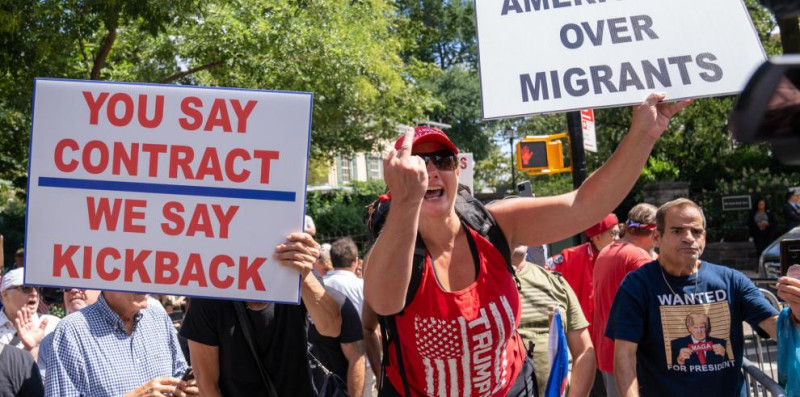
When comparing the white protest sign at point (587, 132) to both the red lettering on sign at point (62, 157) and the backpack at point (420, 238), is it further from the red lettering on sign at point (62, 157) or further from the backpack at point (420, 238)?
the red lettering on sign at point (62, 157)

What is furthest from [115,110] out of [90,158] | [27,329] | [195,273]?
[27,329]

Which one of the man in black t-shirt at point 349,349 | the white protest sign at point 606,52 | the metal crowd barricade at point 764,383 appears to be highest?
the white protest sign at point 606,52

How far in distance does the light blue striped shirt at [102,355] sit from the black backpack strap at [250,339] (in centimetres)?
62

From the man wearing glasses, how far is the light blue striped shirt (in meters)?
2.11

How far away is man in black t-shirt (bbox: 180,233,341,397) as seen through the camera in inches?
145

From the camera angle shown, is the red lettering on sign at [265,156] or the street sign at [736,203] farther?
the street sign at [736,203]

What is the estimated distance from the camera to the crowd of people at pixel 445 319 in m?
2.80

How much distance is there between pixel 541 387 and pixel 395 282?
199 centimetres

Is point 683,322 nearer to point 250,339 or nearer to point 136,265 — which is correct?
point 250,339

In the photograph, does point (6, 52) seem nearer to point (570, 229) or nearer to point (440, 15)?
point (570, 229)

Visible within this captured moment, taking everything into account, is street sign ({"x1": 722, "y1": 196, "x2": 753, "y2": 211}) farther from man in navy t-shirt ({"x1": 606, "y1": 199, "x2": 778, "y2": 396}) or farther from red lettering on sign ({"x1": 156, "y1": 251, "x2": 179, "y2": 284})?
red lettering on sign ({"x1": 156, "y1": 251, "x2": 179, "y2": 284})

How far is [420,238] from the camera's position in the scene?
296 centimetres

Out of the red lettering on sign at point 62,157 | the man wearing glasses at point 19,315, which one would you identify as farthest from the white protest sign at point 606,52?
the man wearing glasses at point 19,315

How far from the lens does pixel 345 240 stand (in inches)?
289
